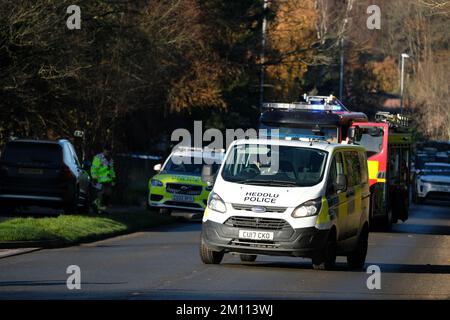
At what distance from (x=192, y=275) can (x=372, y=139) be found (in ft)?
42.0

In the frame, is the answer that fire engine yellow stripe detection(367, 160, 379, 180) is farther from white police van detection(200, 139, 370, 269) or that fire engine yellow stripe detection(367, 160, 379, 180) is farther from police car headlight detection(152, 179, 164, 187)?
white police van detection(200, 139, 370, 269)

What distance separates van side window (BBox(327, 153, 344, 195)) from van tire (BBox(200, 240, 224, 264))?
190cm

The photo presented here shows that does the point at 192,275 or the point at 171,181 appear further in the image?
the point at 171,181

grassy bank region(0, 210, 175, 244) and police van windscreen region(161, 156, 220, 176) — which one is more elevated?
police van windscreen region(161, 156, 220, 176)

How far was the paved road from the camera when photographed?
13.9 meters

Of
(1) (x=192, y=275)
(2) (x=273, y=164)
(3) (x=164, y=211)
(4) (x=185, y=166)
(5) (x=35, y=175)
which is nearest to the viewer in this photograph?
(1) (x=192, y=275)

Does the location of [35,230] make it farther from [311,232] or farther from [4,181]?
[311,232]

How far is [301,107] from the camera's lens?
26641mm

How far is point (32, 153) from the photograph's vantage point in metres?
25.6

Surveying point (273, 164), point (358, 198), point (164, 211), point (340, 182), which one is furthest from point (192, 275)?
point (164, 211)

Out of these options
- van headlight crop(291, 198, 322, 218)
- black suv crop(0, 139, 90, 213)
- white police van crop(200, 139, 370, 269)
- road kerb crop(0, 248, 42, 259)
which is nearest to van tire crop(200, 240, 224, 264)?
white police van crop(200, 139, 370, 269)

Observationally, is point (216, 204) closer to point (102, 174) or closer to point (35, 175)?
point (35, 175)

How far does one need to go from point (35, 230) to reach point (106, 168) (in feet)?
23.8
